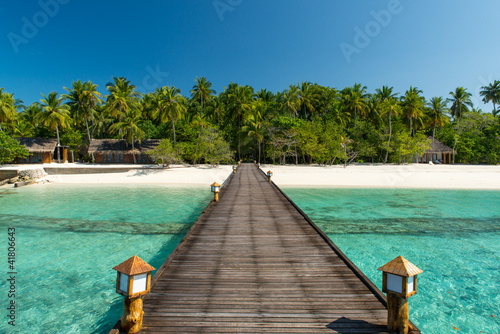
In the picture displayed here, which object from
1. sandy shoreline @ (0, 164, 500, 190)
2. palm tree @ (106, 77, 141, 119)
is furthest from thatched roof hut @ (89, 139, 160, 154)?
sandy shoreline @ (0, 164, 500, 190)

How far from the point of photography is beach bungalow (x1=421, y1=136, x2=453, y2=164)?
37.0m

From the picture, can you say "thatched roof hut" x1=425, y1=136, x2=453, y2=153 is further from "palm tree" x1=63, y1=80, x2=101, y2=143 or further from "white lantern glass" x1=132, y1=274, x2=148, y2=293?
"palm tree" x1=63, y1=80, x2=101, y2=143

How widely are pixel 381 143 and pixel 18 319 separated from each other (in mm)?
37948

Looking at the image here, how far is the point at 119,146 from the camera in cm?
3609

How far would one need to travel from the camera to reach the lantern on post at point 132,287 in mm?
2609

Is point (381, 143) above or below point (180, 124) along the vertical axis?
below

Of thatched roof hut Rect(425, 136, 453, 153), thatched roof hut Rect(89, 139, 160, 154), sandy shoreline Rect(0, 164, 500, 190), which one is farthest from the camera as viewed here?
thatched roof hut Rect(425, 136, 453, 153)

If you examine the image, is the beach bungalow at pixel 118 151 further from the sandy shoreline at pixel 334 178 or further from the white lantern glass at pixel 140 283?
the white lantern glass at pixel 140 283

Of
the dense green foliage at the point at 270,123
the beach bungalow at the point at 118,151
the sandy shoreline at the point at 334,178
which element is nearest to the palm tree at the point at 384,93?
the dense green foliage at the point at 270,123

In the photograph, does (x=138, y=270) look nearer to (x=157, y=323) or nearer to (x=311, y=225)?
(x=157, y=323)

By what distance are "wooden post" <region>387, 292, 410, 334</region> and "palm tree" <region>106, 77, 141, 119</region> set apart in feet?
123

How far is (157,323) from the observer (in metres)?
2.91

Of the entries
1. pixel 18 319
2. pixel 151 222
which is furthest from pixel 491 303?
pixel 151 222

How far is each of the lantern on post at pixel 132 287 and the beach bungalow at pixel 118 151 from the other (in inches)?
1392
